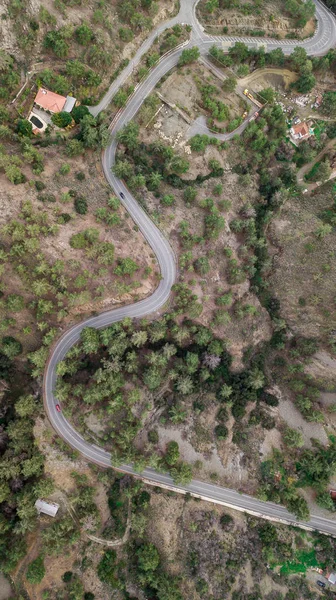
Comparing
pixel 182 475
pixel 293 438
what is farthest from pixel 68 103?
pixel 293 438

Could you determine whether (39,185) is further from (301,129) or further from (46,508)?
(301,129)

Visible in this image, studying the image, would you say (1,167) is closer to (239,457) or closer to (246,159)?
(246,159)

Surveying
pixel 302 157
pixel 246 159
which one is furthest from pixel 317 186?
pixel 246 159

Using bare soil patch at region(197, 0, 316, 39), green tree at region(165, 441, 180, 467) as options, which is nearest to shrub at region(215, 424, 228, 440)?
green tree at region(165, 441, 180, 467)

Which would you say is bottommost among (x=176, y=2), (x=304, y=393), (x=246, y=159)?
(x=304, y=393)

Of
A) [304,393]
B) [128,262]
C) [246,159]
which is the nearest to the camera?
[128,262]

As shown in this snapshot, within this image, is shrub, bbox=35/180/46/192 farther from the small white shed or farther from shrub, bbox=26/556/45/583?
shrub, bbox=26/556/45/583

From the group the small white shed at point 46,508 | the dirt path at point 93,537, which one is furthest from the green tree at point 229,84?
the small white shed at point 46,508
